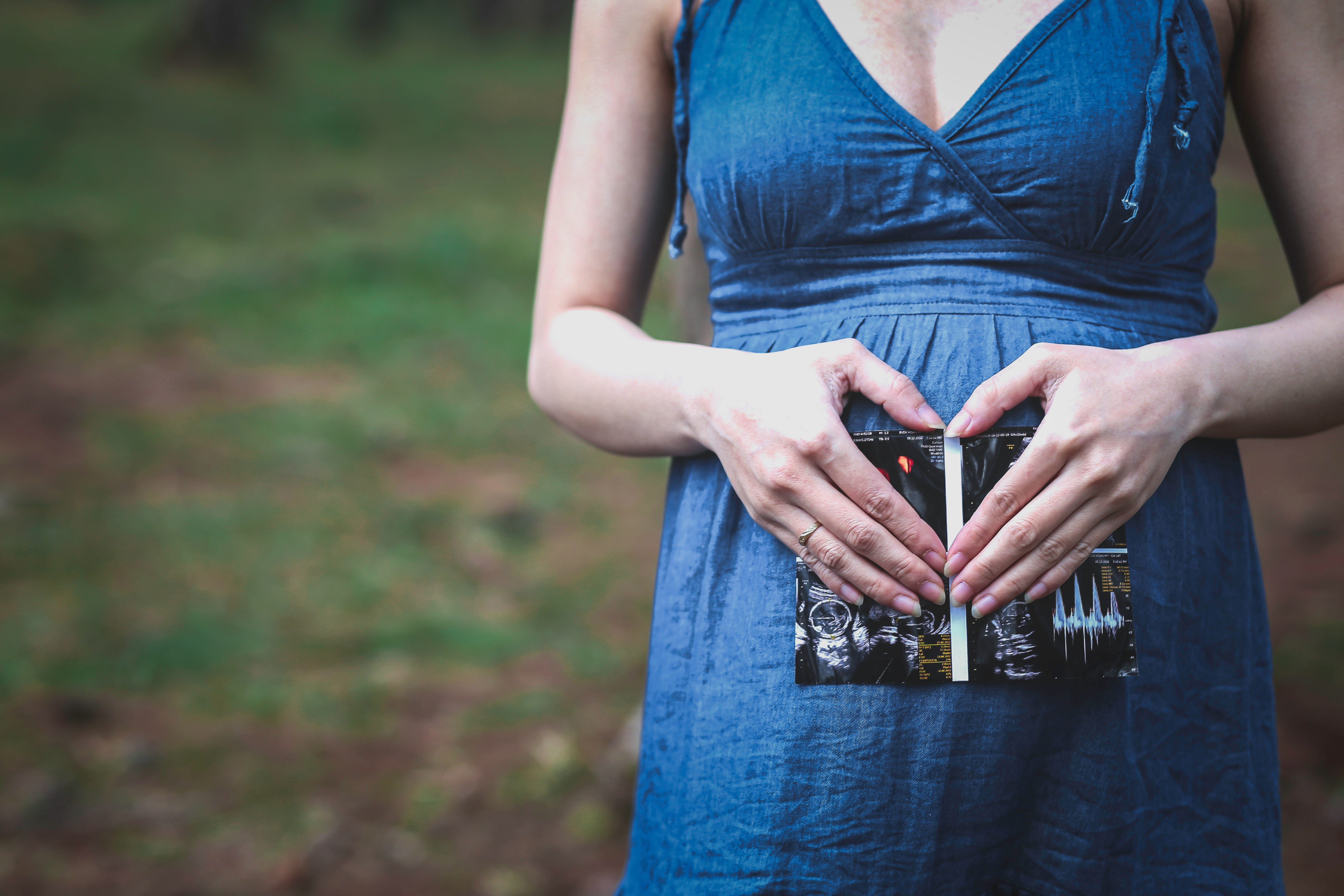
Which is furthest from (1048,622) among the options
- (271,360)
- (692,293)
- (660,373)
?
(271,360)

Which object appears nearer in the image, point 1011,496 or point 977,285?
point 1011,496

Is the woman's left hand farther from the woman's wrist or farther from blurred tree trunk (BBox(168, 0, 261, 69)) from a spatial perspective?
blurred tree trunk (BBox(168, 0, 261, 69))

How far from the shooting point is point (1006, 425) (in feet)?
2.89

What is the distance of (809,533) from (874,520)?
6 cm

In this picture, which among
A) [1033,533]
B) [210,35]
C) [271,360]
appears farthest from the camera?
[210,35]

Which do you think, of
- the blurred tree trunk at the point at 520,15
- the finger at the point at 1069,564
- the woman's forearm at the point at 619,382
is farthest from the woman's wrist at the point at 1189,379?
the blurred tree trunk at the point at 520,15

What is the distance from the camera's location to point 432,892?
2.46 metres

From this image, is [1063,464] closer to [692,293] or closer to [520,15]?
[692,293]

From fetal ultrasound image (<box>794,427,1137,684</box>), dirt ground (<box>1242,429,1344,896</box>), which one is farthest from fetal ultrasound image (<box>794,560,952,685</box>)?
dirt ground (<box>1242,429,1344,896</box>)

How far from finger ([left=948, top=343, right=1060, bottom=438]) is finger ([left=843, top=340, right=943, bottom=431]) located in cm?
3

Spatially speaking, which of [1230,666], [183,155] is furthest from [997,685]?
[183,155]

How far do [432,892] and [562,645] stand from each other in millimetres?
1286

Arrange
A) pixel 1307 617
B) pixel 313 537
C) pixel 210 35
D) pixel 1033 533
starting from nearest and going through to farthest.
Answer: pixel 1033 533, pixel 1307 617, pixel 313 537, pixel 210 35

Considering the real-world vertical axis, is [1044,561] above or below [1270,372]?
below
